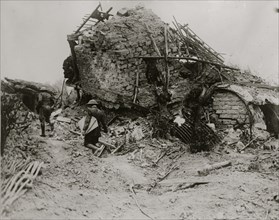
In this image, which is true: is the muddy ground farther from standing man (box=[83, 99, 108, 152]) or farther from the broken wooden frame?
the broken wooden frame

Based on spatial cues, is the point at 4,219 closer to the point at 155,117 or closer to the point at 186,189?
the point at 186,189

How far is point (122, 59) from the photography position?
35.6 feet

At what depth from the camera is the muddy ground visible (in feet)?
16.8

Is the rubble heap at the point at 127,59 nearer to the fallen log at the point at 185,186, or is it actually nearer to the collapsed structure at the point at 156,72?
the collapsed structure at the point at 156,72

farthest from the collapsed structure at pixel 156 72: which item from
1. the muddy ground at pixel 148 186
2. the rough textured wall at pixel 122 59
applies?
the muddy ground at pixel 148 186

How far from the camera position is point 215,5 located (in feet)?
32.4

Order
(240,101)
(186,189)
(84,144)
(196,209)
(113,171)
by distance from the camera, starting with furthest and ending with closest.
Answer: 1. (240,101)
2. (84,144)
3. (113,171)
4. (186,189)
5. (196,209)

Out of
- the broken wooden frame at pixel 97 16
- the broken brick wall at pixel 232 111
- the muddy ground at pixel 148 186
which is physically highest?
the broken wooden frame at pixel 97 16

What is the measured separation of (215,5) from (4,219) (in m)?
8.32

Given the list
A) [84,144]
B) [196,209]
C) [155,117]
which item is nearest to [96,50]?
[155,117]

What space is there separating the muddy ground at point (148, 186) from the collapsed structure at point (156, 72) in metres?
1.97

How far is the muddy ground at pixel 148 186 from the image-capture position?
16.8 feet

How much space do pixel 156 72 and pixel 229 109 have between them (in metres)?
2.68

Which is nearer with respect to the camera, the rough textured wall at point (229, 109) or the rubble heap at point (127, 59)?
the rough textured wall at point (229, 109)
